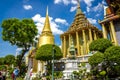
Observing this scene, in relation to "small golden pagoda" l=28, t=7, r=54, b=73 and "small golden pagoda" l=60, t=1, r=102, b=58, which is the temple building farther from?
"small golden pagoda" l=28, t=7, r=54, b=73

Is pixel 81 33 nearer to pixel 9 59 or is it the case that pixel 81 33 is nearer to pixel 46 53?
pixel 9 59

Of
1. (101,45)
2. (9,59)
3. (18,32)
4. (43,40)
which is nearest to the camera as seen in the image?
(101,45)

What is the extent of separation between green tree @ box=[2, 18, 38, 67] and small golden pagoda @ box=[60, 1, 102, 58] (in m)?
8.55

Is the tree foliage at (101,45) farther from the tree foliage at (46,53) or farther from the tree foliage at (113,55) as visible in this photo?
the tree foliage at (46,53)

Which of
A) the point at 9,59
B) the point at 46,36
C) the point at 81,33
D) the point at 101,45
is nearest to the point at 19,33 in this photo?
the point at 9,59

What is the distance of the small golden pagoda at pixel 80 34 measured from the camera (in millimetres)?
37031

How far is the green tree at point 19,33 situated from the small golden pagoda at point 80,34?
28.1 feet

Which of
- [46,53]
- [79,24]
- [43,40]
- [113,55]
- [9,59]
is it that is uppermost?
[79,24]

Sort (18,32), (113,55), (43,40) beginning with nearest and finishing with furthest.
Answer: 1. (113,55)
2. (18,32)
3. (43,40)

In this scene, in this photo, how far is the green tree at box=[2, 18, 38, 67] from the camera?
29.3 metres

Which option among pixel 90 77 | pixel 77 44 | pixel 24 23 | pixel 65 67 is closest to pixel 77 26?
pixel 77 44

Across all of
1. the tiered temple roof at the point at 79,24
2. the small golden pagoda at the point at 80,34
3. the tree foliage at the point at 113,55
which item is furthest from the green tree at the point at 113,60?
the tiered temple roof at the point at 79,24

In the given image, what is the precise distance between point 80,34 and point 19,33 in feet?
47.7

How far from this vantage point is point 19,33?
2905 centimetres
